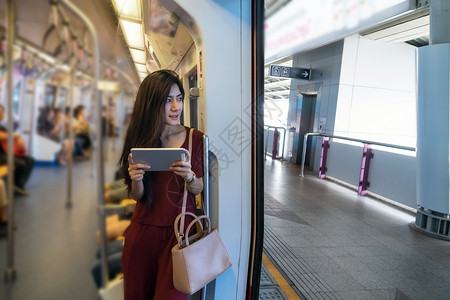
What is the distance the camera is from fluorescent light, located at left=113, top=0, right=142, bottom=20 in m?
1.32

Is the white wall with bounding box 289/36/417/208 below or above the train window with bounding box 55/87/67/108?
above

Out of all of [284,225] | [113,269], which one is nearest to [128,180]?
[113,269]

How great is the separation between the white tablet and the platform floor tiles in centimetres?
160

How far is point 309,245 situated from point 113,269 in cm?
240

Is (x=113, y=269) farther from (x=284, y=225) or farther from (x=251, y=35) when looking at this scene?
(x=284, y=225)

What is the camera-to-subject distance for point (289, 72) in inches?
279

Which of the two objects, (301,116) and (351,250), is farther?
(301,116)

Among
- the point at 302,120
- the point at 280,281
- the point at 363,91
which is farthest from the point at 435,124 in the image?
the point at 302,120

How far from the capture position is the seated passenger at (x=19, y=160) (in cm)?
64

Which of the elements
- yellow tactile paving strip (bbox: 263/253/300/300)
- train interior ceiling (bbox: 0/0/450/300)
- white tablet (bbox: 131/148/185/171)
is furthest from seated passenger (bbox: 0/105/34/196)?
yellow tactile paving strip (bbox: 263/253/300/300)

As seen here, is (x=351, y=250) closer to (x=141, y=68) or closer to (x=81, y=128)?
(x=141, y=68)

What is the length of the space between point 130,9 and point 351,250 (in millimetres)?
2879

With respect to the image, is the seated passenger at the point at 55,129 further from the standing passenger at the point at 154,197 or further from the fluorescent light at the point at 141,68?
the fluorescent light at the point at 141,68

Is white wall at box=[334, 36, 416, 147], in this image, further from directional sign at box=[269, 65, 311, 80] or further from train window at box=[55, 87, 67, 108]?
train window at box=[55, 87, 67, 108]
